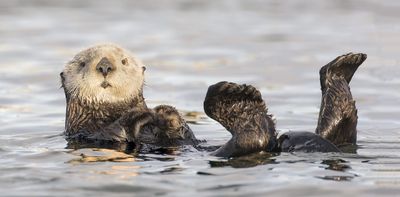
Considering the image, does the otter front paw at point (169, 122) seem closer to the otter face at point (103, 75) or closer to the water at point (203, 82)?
the water at point (203, 82)

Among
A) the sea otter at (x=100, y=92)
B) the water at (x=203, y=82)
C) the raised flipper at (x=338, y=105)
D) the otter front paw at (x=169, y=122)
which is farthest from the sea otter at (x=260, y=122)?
the sea otter at (x=100, y=92)

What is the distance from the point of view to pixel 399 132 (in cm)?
848

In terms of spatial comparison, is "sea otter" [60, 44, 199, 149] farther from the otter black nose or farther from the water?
the water

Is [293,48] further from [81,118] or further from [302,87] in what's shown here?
[81,118]

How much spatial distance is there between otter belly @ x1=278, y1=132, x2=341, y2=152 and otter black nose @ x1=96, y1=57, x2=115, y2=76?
71.4 inches

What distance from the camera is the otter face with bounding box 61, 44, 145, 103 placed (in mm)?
8078

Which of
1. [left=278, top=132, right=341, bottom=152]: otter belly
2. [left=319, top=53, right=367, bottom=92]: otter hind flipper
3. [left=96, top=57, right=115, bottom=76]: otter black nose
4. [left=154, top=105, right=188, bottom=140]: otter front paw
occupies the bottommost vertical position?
[left=278, top=132, right=341, bottom=152]: otter belly

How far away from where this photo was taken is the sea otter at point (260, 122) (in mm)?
6629

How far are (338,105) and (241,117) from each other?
79 centimetres

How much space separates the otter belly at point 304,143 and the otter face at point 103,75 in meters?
1.86

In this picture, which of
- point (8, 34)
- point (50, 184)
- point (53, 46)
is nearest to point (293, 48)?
point (53, 46)

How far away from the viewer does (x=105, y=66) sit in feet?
26.1

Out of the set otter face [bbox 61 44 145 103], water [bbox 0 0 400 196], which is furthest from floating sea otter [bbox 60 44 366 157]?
water [bbox 0 0 400 196]

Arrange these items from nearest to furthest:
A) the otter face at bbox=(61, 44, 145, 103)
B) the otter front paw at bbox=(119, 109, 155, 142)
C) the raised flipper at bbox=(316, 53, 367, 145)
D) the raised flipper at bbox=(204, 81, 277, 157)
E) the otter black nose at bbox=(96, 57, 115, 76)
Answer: the raised flipper at bbox=(204, 81, 277, 157) → the raised flipper at bbox=(316, 53, 367, 145) → the otter front paw at bbox=(119, 109, 155, 142) → the otter black nose at bbox=(96, 57, 115, 76) → the otter face at bbox=(61, 44, 145, 103)
